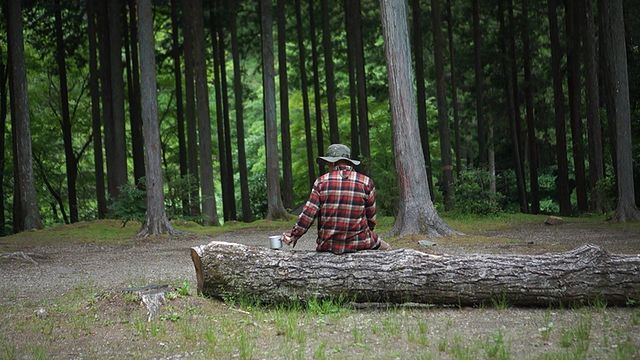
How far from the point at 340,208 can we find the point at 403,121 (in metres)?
8.30

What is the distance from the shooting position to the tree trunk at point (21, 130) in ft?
72.9

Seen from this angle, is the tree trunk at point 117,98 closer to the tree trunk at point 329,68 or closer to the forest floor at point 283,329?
the tree trunk at point 329,68

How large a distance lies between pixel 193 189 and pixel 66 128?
6.38 metres

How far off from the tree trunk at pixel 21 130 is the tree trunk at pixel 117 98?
109 inches

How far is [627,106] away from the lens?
18078 mm

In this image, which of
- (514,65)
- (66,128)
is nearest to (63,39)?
(66,128)

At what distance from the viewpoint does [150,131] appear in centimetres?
1952

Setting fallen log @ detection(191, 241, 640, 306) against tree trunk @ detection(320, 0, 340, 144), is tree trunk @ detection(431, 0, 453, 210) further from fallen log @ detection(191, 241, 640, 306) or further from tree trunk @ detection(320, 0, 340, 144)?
fallen log @ detection(191, 241, 640, 306)

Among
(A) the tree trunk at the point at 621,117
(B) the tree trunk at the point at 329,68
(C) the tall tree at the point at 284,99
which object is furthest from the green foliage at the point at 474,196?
(C) the tall tree at the point at 284,99

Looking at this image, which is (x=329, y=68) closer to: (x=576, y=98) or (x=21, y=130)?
(x=576, y=98)

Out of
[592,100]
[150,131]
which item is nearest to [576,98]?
[592,100]

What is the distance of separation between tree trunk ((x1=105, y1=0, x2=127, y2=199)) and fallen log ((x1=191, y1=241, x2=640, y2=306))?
1686 cm

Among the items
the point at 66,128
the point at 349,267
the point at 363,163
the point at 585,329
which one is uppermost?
the point at 66,128

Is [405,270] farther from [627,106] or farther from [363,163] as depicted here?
[363,163]
